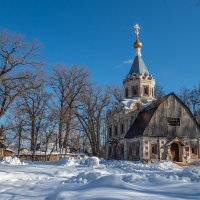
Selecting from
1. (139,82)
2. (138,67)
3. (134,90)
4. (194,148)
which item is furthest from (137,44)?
(194,148)

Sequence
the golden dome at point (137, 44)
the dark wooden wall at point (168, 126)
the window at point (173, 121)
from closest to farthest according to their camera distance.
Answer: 1. the dark wooden wall at point (168, 126)
2. the window at point (173, 121)
3. the golden dome at point (137, 44)

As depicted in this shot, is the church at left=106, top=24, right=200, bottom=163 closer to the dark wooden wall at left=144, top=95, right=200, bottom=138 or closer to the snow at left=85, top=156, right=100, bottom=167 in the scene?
the dark wooden wall at left=144, top=95, right=200, bottom=138

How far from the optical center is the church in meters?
29.9

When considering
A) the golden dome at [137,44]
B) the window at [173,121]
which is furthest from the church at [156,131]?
the golden dome at [137,44]

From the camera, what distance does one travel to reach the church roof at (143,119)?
100 ft

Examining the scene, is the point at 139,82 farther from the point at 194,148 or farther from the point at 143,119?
the point at 194,148

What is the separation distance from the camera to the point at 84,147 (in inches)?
2270

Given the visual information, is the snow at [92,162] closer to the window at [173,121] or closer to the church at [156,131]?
the church at [156,131]

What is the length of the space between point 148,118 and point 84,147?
28789 millimetres

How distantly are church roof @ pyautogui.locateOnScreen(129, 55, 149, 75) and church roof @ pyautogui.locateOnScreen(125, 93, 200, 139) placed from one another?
7.03 m

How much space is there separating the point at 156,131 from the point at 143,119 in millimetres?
2343

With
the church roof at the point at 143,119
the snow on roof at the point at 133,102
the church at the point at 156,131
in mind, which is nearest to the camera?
the church at the point at 156,131

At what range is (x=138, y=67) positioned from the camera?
38781 millimetres

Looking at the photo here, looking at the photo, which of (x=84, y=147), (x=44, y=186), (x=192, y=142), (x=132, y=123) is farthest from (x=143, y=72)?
(x=44, y=186)
